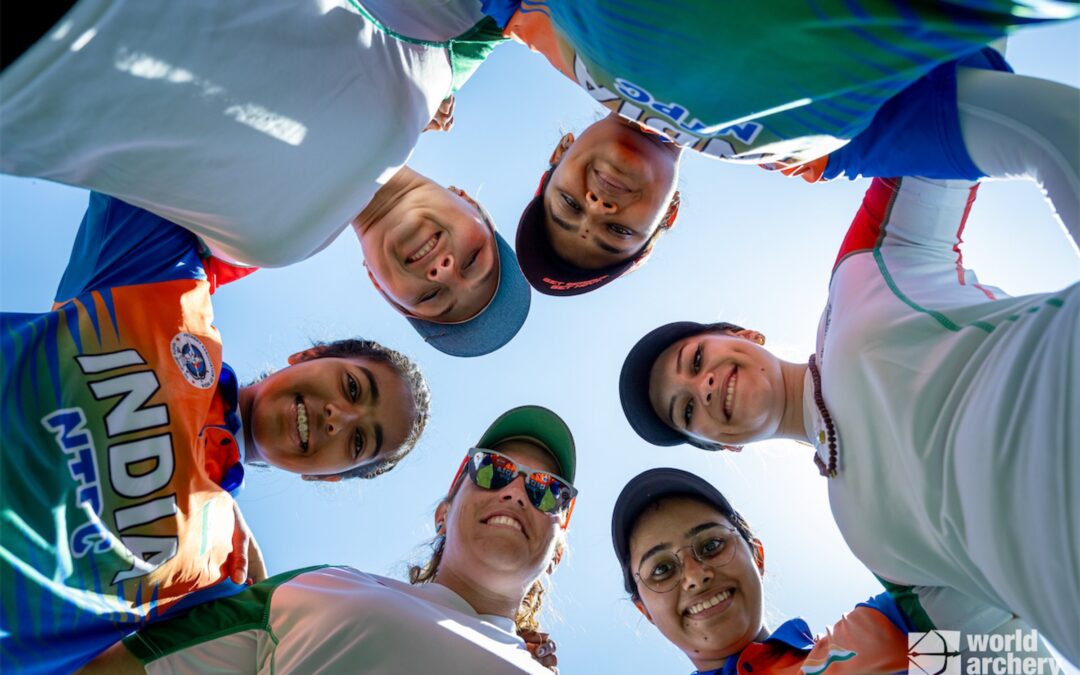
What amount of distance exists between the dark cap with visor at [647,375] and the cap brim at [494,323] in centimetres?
88

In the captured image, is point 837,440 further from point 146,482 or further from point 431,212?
point 146,482

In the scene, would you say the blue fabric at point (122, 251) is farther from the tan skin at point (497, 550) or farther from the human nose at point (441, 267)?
the tan skin at point (497, 550)

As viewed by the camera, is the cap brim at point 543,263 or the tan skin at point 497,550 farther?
the cap brim at point 543,263

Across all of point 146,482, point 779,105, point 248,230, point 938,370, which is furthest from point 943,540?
point 146,482

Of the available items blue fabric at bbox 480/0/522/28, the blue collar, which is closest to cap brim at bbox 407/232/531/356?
blue fabric at bbox 480/0/522/28

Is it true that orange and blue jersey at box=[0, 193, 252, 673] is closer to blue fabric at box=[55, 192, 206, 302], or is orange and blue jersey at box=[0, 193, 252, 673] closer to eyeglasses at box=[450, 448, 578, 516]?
blue fabric at box=[55, 192, 206, 302]

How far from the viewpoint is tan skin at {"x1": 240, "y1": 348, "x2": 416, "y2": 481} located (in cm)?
354

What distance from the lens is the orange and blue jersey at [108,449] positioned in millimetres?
2287

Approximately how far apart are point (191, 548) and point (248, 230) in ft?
4.31

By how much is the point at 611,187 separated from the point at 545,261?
77 cm

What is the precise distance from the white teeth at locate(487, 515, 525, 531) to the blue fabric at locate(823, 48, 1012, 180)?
2.49 meters

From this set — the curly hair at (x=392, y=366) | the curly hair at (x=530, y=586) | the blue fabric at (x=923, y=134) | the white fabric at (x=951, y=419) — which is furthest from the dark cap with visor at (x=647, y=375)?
the blue fabric at (x=923, y=134)

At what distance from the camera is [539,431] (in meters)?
4.51

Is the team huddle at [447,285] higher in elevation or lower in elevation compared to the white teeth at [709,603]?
higher
